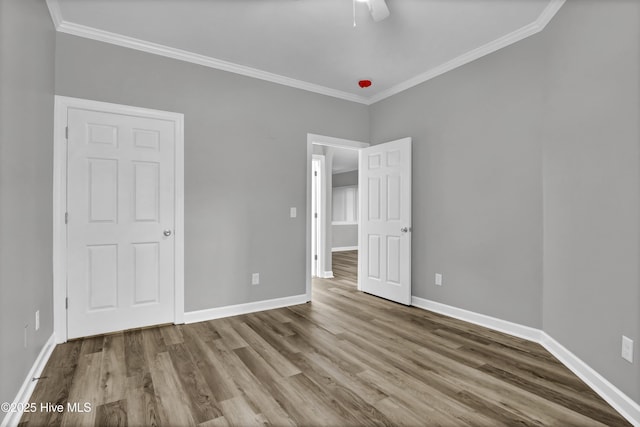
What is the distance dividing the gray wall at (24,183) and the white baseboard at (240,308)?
1.15 m

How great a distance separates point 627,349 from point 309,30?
10.4ft

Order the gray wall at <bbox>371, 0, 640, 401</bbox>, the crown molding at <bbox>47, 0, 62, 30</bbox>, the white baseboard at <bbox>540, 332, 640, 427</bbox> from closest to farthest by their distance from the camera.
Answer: the white baseboard at <bbox>540, 332, 640, 427</bbox> → the gray wall at <bbox>371, 0, 640, 401</bbox> → the crown molding at <bbox>47, 0, 62, 30</bbox>

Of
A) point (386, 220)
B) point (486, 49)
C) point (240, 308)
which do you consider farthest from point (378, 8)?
point (240, 308)

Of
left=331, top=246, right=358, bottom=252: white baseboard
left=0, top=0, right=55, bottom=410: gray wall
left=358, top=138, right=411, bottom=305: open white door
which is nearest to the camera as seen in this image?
left=0, top=0, right=55, bottom=410: gray wall

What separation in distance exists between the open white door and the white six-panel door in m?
2.44

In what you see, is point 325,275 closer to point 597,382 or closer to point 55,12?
point 597,382

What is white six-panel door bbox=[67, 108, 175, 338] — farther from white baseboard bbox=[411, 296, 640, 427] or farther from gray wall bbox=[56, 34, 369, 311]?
white baseboard bbox=[411, 296, 640, 427]

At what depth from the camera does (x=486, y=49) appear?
3.10 m

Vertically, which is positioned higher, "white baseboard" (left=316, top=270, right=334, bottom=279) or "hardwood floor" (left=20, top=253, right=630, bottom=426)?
"white baseboard" (left=316, top=270, right=334, bottom=279)

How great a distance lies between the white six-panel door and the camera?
2793mm

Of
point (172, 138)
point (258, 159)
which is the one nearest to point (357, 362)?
point (258, 159)

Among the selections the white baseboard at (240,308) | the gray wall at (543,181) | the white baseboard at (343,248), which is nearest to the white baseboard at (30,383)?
the white baseboard at (240,308)

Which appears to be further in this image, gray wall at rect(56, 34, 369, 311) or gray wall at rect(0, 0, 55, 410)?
gray wall at rect(56, 34, 369, 311)

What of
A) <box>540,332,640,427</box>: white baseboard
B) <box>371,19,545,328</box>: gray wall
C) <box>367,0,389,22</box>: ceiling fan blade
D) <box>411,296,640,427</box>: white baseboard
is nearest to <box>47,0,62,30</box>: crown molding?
<box>367,0,389,22</box>: ceiling fan blade
